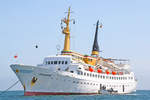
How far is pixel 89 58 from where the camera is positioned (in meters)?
52.9

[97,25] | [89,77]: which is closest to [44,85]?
[89,77]

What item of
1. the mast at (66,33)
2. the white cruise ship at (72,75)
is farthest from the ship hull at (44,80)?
the mast at (66,33)

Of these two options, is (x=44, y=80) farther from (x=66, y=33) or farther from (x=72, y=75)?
(x=66, y=33)

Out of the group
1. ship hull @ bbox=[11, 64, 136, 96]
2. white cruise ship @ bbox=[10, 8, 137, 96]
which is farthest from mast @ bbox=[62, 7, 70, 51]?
ship hull @ bbox=[11, 64, 136, 96]

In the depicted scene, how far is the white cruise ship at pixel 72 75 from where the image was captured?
4112 cm

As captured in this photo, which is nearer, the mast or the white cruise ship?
the white cruise ship

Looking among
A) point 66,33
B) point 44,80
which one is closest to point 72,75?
point 44,80

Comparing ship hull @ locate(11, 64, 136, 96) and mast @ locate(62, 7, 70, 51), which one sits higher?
mast @ locate(62, 7, 70, 51)

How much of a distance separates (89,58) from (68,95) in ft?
37.2

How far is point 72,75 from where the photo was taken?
43.8 metres

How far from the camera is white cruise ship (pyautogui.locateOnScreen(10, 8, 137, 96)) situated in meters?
41.1

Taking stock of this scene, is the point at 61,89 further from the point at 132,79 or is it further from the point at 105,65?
the point at 132,79

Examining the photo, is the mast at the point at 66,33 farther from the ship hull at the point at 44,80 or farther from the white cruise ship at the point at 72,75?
the ship hull at the point at 44,80

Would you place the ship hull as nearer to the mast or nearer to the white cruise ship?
the white cruise ship
